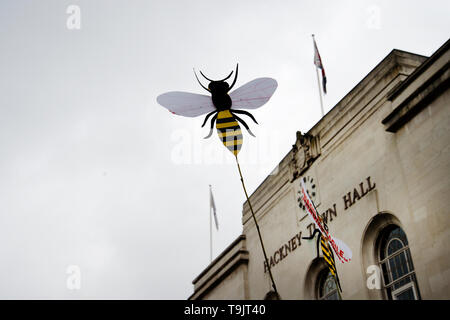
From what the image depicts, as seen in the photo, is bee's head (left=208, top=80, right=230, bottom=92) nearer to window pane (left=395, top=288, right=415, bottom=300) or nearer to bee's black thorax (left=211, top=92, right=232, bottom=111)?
bee's black thorax (left=211, top=92, right=232, bottom=111)

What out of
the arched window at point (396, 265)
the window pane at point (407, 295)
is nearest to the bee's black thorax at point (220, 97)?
the arched window at point (396, 265)

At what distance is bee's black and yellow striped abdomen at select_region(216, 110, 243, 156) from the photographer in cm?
1008

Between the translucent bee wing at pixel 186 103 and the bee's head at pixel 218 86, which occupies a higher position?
the bee's head at pixel 218 86

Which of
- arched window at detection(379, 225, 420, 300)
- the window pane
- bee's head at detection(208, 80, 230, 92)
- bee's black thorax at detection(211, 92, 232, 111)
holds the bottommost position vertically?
the window pane

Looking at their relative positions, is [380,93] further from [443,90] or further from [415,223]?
[415,223]

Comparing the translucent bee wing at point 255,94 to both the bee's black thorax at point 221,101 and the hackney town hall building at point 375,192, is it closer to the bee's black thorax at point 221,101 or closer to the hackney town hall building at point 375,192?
the bee's black thorax at point 221,101

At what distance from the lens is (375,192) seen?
18281 millimetres

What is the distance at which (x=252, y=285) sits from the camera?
2508 cm

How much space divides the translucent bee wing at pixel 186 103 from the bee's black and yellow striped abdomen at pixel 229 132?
283mm

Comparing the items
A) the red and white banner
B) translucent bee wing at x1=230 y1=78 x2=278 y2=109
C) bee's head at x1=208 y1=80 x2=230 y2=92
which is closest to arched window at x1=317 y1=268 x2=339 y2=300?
the red and white banner

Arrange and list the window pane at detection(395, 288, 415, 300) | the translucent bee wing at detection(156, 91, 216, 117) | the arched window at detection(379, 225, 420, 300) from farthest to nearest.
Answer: the arched window at detection(379, 225, 420, 300), the window pane at detection(395, 288, 415, 300), the translucent bee wing at detection(156, 91, 216, 117)

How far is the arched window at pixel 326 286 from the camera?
20234 millimetres

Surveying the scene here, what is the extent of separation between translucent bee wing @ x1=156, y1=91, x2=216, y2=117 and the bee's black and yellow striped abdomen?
283mm
